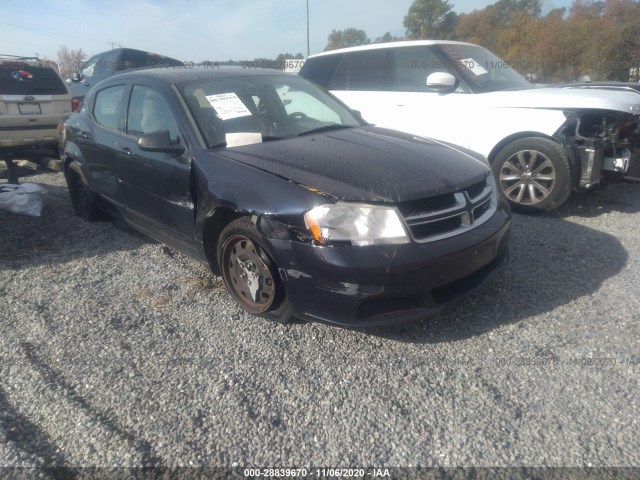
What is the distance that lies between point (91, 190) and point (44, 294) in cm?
153

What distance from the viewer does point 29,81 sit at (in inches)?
Answer: 299

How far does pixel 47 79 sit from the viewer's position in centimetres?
792

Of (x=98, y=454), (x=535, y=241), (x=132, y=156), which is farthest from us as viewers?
(x=535, y=241)

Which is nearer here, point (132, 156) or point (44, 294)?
point (44, 294)

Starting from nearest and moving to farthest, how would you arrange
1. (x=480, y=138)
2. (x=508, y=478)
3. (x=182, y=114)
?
(x=508, y=478)
(x=182, y=114)
(x=480, y=138)

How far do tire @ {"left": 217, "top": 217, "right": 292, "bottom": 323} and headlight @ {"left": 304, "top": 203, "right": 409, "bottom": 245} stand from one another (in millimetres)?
406

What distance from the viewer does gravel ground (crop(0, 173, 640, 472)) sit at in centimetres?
204

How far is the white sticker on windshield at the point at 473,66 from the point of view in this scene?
17.9 ft

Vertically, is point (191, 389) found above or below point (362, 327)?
below

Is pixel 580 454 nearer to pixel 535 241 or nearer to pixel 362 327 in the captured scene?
pixel 362 327

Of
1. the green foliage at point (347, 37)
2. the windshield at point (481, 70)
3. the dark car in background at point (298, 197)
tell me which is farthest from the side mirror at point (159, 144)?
the green foliage at point (347, 37)

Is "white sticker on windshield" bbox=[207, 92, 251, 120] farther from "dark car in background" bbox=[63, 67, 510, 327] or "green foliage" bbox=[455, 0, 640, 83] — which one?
"green foliage" bbox=[455, 0, 640, 83]

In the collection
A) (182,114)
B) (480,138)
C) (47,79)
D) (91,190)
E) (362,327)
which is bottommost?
(362,327)

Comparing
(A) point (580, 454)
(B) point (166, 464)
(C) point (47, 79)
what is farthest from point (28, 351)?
(C) point (47, 79)
